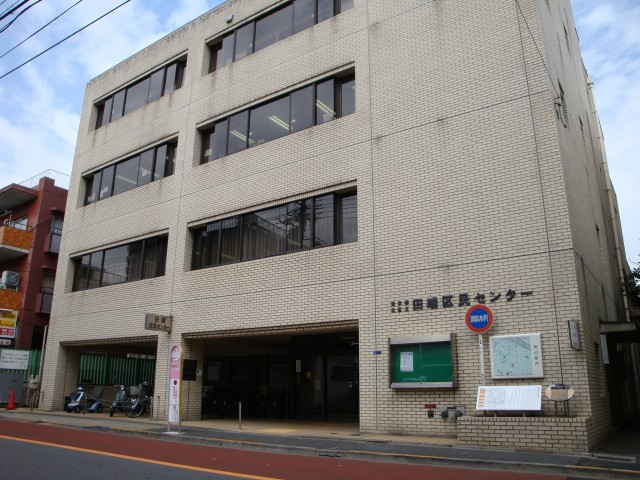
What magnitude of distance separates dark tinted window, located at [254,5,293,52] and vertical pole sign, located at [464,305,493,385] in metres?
11.1

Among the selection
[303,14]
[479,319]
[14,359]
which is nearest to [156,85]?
[303,14]

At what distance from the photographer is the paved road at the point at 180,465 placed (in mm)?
7402

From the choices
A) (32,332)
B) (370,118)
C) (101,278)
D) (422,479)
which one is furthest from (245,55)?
(32,332)

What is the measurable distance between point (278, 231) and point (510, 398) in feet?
26.0

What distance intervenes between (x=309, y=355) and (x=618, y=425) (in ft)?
29.9

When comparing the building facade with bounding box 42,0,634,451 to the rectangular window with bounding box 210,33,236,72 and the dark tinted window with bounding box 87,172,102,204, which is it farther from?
the dark tinted window with bounding box 87,172,102,204

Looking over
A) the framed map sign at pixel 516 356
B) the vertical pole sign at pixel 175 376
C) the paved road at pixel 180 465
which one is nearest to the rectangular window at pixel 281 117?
the vertical pole sign at pixel 175 376

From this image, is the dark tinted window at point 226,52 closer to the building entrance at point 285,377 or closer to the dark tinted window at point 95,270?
the dark tinted window at point 95,270

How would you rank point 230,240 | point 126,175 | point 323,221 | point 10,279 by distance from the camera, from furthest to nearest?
point 10,279, point 126,175, point 230,240, point 323,221

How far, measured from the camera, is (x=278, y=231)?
51.4 ft

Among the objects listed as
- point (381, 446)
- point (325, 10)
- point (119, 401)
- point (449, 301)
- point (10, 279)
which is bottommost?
point (381, 446)

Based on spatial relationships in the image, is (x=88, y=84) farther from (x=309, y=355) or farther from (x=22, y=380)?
(x=309, y=355)

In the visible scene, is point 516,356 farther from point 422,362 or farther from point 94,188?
point 94,188

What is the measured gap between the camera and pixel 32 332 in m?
28.3
